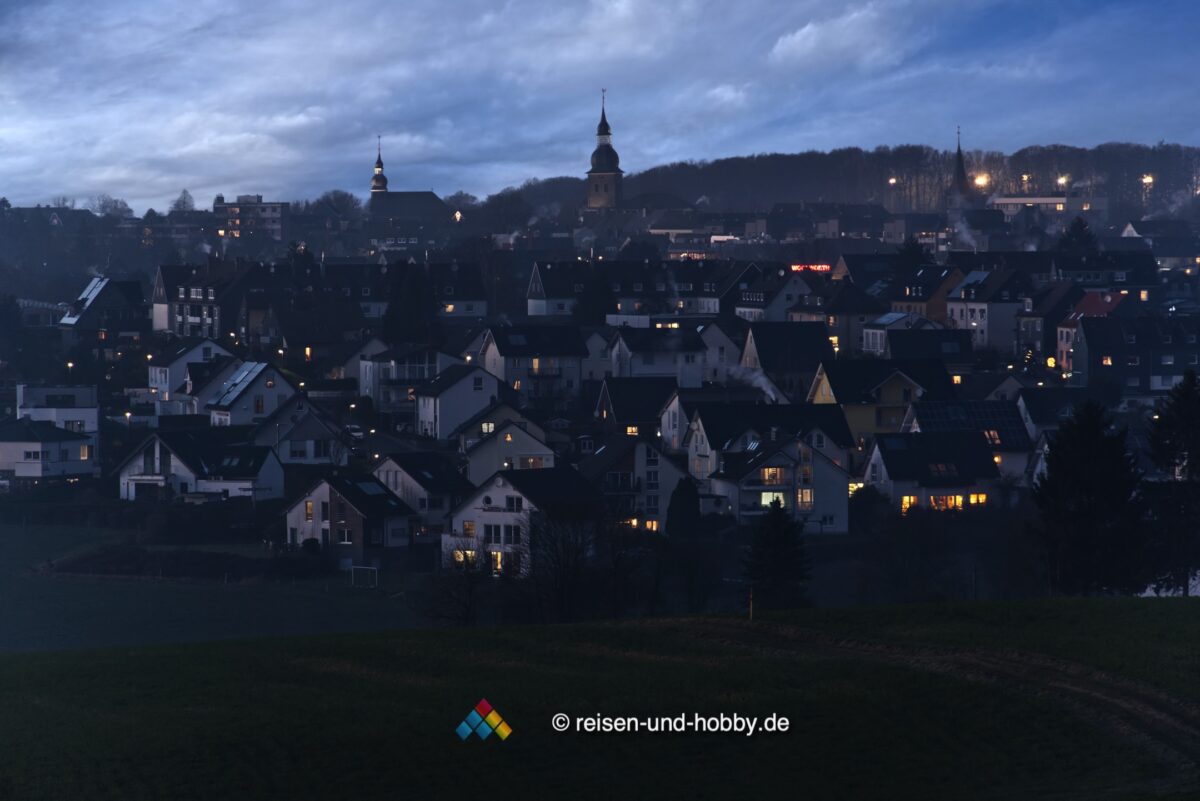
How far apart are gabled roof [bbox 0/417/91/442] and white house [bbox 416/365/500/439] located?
222 inches

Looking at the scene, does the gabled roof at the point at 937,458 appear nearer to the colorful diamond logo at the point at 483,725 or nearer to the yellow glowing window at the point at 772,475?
the yellow glowing window at the point at 772,475

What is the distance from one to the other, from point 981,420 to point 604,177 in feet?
187

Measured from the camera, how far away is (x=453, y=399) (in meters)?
30.9

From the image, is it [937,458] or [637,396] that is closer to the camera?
[937,458]

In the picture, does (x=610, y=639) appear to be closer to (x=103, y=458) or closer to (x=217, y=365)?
(x=103, y=458)

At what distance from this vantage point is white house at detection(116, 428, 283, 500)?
26984 mm

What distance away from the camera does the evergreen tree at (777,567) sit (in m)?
18.3

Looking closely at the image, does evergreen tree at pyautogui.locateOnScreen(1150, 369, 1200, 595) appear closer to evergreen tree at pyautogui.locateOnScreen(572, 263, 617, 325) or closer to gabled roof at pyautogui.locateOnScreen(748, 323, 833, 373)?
gabled roof at pyautogui.locateOnScreen(748, 323, 833, 373)

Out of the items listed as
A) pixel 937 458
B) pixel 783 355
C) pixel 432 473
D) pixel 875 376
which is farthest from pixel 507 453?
pixel 783 355

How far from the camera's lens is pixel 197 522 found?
24969mm

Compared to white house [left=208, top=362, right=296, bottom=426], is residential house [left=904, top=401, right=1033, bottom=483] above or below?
below

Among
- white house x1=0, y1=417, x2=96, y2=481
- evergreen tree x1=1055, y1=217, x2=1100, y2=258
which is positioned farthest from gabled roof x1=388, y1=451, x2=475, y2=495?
evergreen tree x1=1055, y1=217, x2=1100, y2=258

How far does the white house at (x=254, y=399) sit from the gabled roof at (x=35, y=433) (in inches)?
108

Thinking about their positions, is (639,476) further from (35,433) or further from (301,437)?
(35,433)
